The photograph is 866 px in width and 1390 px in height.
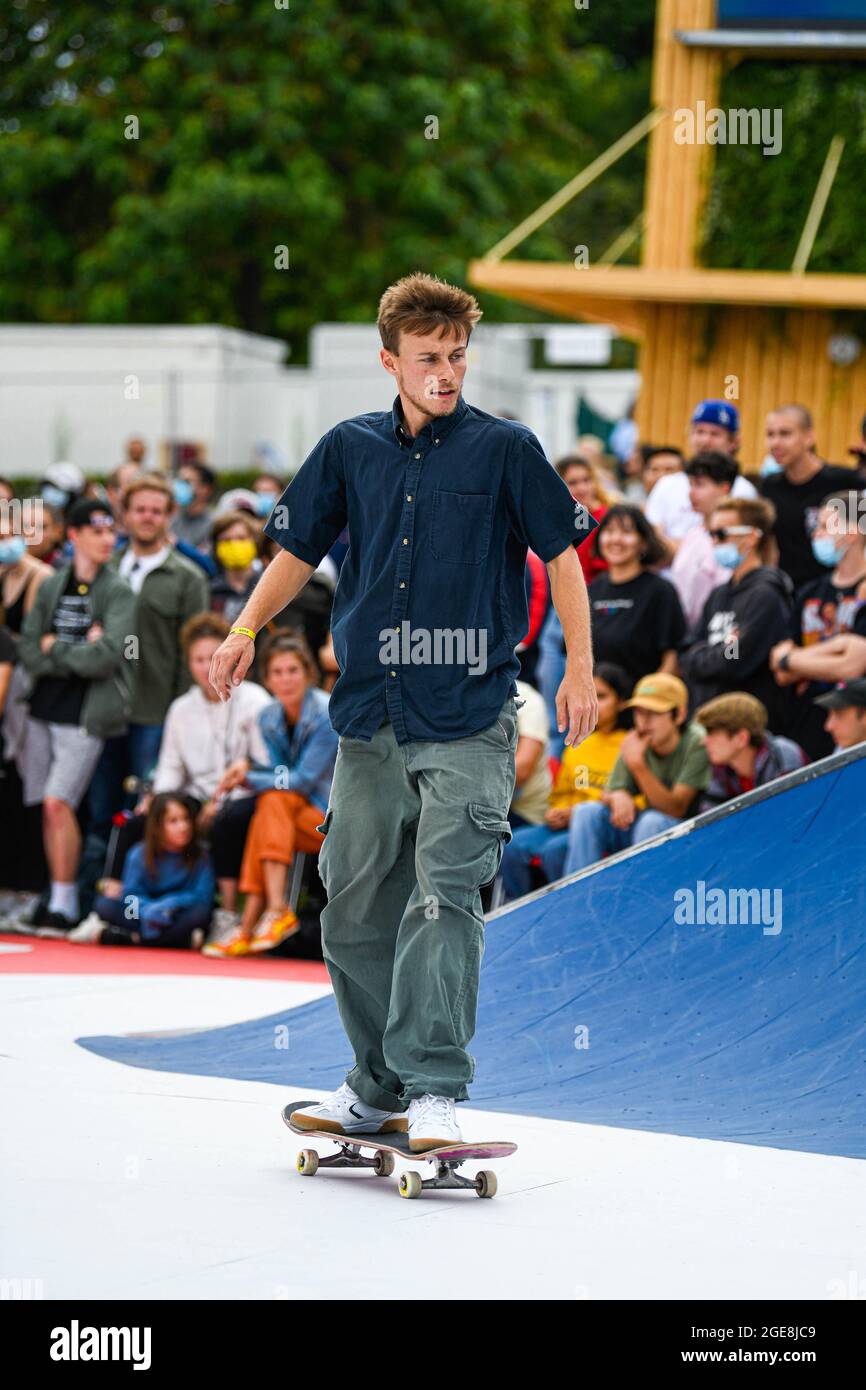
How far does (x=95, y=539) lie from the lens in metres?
10.1

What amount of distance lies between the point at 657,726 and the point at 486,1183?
4344mm

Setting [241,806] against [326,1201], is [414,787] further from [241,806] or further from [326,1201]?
[241,806]

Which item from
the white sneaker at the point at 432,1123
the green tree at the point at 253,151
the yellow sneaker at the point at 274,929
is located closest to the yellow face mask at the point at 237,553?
the yellow sneaker at the point at 274,929

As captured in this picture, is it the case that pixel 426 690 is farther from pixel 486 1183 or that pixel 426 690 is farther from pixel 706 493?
pixel 706 493

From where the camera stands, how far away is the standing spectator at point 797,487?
9.52 meters

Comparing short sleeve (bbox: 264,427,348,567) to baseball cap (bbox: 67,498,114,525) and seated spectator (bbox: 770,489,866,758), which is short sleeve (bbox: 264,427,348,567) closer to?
seated spectator (bbox: 770,489,866,758)

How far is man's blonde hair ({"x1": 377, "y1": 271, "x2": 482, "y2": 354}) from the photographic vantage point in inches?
177

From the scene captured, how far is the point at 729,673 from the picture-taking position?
8602mm

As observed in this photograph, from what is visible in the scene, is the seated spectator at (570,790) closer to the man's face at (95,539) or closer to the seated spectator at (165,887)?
the seated spectator at (165,887)

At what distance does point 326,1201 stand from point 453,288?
2112 mm

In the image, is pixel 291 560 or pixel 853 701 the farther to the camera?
pixel 853 701

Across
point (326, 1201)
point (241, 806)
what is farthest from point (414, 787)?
point (241, 806)

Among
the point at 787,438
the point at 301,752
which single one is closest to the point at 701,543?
the point at 787,438

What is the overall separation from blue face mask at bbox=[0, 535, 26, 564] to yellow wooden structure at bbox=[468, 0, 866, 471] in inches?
273
